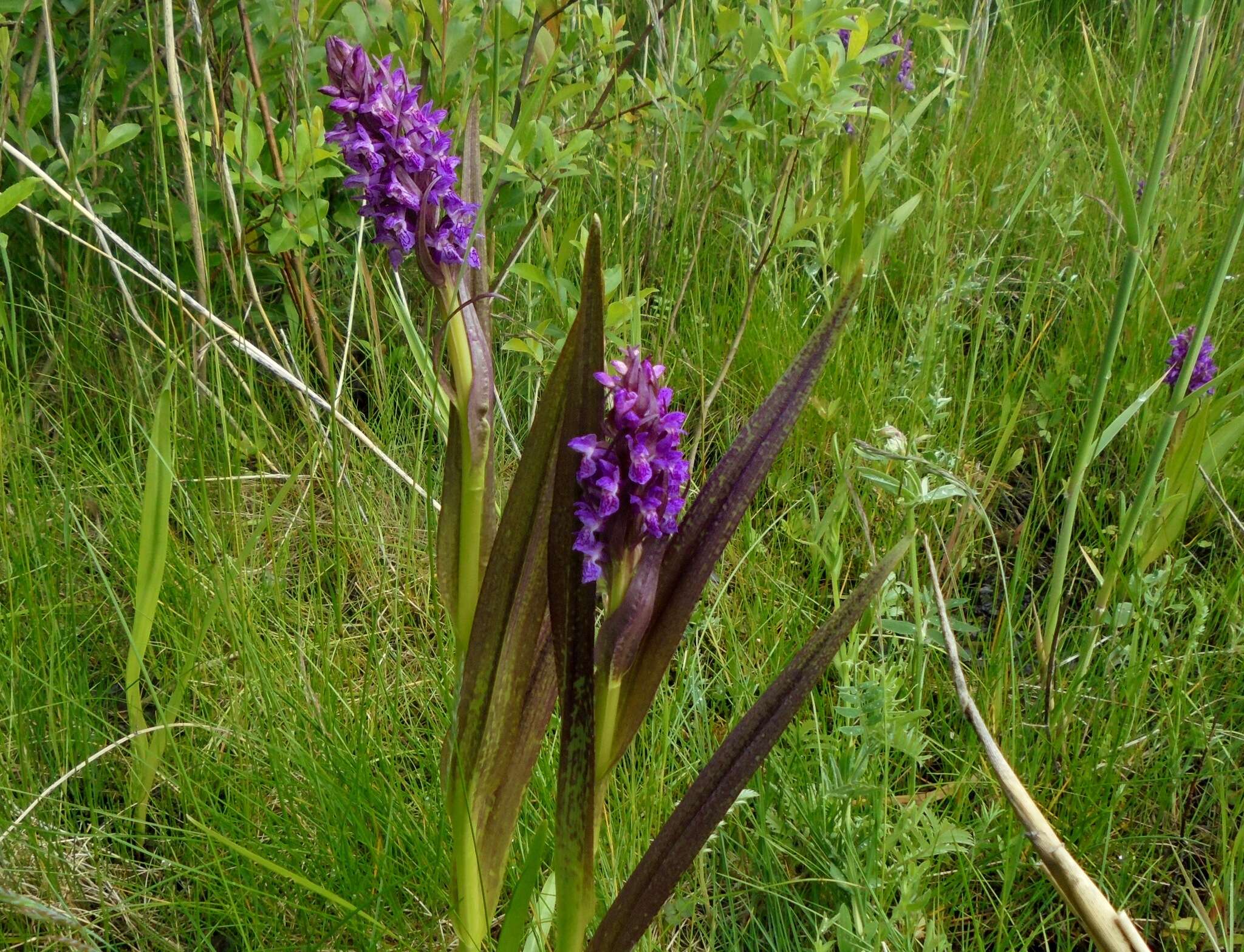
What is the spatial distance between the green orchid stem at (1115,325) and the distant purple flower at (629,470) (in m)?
0.59

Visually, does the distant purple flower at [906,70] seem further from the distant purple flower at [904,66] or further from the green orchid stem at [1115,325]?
the green orchid stem at [1115,325]

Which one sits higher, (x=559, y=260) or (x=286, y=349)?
(x=559, y=260)

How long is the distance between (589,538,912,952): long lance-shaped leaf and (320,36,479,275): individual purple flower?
45cm

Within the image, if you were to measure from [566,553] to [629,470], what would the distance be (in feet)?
0.30

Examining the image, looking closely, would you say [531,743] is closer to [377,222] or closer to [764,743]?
[764,743]

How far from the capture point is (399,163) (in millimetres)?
881

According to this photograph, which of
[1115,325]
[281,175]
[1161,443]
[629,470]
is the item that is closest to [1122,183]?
[1115,325]

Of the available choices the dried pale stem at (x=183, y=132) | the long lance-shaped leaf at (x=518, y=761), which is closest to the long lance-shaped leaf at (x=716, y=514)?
the long lance-shaped leaf at (x=518, y=761)

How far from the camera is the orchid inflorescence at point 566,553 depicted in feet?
2.40

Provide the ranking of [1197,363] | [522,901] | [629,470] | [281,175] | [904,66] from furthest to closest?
[904,66] < [281,175] < [1197,363] < [522,901] < [629,470]

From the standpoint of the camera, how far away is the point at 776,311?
189cm

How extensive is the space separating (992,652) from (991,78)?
231 cm

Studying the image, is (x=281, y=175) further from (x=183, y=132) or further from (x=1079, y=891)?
(x=1079, y=891)

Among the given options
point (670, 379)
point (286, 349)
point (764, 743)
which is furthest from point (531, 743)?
point (286, 349)
